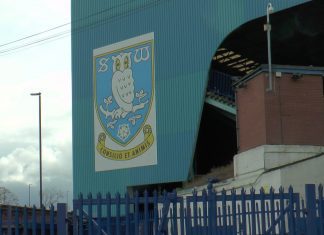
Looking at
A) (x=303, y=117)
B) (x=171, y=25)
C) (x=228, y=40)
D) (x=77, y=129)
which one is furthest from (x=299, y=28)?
(x=77, y=129)

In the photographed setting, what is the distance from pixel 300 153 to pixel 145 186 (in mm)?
14042

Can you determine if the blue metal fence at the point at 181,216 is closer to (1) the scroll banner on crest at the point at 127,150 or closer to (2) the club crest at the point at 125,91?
(1) the scroll banner on crest at the point at 127,150

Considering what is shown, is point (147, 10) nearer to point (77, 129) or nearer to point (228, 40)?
point (228, 40)

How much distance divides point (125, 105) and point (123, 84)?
1336 mm

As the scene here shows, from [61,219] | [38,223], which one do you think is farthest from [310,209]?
[38,223]

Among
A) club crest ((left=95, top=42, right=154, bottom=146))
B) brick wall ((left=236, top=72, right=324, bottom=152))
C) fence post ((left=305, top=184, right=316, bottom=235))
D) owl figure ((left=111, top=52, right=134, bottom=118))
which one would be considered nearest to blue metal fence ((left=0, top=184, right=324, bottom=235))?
fence post ((left=305, top=184, right=316, bottom=235))

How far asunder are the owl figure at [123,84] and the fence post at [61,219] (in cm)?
2667

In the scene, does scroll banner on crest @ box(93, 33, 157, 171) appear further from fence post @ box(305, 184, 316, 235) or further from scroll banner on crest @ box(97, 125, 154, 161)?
fence post @ box(305, 184, 316, 235)

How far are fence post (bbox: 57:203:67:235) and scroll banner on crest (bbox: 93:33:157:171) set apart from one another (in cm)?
2515

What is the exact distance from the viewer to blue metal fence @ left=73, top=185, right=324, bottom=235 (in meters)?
11.4

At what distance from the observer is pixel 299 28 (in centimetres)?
3488

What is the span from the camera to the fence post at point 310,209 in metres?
11.2

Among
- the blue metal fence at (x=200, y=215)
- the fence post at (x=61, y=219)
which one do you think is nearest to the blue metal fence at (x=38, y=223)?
the fence post at (x=61, y=219)

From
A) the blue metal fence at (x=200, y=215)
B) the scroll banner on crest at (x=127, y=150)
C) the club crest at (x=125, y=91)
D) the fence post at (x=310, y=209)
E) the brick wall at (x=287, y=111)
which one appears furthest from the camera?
the club crest at (x=125, y=91)
